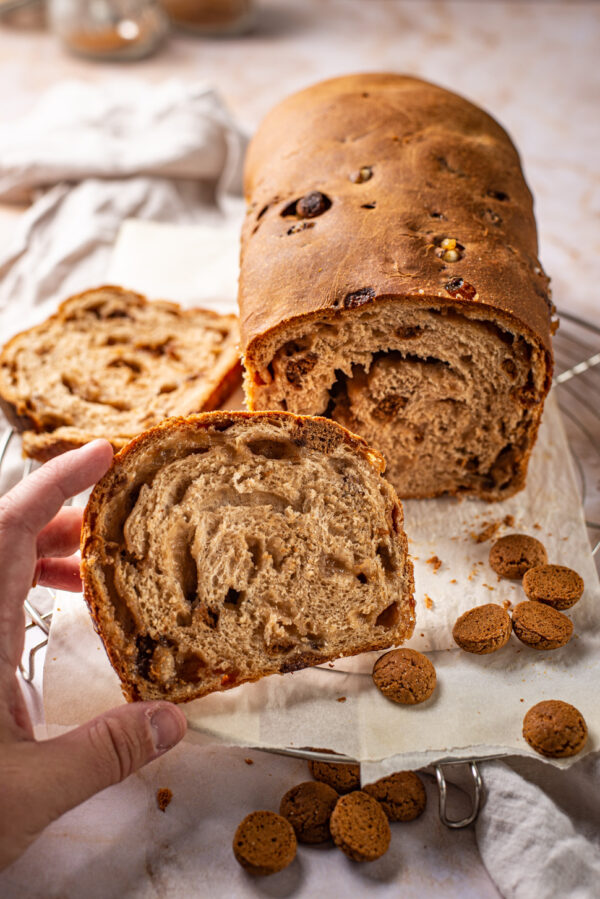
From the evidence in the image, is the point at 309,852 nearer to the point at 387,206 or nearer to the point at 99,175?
the point at 387,206

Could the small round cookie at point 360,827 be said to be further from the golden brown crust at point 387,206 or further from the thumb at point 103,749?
the golden brown crust at point 387,206

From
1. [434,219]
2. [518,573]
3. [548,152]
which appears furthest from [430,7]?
[518,573]

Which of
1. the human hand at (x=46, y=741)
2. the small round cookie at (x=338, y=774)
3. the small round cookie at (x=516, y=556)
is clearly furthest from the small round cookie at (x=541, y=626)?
the human hand at (x=46, y=741)

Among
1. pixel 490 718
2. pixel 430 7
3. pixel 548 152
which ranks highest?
pixel 430 7

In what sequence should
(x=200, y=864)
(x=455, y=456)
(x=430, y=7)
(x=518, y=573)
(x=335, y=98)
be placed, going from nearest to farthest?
(x=200, y=864) → (x=518, y=573) → (x=455, y=456) → (x=335, y=98) → (x=430, y=7)

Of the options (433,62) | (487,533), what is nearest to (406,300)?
(487,533)

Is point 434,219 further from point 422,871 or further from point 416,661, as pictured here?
point 422,871
